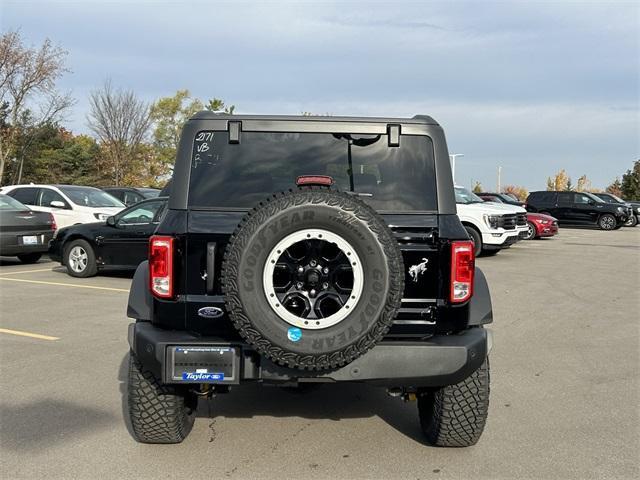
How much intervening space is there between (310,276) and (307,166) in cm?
83

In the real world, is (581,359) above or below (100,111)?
below

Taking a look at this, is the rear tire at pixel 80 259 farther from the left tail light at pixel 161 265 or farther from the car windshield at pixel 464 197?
the car windshield at pixel 464 197

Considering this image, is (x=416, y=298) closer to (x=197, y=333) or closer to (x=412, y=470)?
(x=412, y=470)

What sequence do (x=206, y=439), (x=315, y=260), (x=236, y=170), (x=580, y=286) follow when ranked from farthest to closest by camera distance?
1. (x=580, y=286)
2. (x=206, y=439)
3. (x=236, y=170)
4. (x=315, y=260)

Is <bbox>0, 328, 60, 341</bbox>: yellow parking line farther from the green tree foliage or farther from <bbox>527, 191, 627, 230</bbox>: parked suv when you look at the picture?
the green tree foliage

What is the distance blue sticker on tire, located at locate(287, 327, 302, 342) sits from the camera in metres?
3.07

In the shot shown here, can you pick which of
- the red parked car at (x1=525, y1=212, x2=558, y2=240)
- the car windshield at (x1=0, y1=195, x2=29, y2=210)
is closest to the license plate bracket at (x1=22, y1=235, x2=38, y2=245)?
the car windshield at (x1=0, y1=195, x2=29, y2=210)

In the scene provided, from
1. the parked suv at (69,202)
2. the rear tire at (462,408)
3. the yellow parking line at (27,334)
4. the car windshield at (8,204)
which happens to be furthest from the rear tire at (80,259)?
the rear tire at (462,408)

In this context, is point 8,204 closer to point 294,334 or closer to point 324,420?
point 324,420

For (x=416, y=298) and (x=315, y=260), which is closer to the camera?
(x=315, y=260)

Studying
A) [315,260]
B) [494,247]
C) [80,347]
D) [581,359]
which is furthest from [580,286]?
[315,260]

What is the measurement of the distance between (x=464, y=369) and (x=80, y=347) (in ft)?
14.1

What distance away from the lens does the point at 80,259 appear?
36.7 feet

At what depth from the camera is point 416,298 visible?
11.4ft
